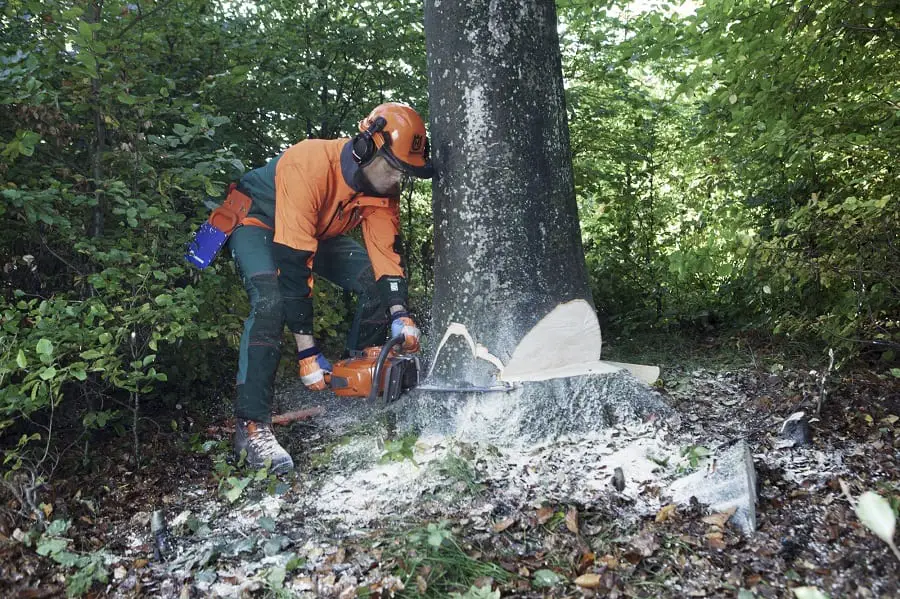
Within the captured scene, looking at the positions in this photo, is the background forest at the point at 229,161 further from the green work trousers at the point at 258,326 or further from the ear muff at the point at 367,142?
the ear muff at the point at 367,142

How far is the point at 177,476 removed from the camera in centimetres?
313

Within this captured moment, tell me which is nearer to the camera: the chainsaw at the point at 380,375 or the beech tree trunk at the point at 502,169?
the beech tree trunk at the point at 502,169

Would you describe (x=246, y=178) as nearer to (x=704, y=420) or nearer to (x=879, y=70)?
(x=704, y=420)

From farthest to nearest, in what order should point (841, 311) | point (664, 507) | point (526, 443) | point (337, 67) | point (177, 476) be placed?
point (337, 67) → point (841, 311) → point (177, 476) → point (526, 443) → point (664, 507)

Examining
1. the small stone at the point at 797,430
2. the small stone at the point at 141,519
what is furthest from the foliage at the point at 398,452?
the small stone at the point at 797,430

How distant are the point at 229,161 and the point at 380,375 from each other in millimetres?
1383

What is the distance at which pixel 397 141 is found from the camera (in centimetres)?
306

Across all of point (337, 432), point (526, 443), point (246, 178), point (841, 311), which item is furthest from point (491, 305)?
point (841, 311)

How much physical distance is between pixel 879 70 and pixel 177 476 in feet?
14.6

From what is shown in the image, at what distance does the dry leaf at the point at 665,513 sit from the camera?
2146 mm

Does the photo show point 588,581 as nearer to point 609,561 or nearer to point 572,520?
point 609,561

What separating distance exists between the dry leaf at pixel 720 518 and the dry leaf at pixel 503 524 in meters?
0.65

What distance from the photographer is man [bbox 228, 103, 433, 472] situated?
3.10 metres

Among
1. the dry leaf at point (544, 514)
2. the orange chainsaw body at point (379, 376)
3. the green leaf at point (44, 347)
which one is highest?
the green leaf at point (44, 347)
